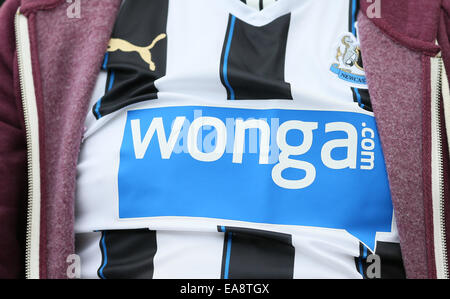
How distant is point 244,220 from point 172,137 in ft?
0.53

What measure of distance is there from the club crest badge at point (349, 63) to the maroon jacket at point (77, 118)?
16 millimetres

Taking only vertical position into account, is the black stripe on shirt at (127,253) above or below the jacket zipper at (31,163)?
below

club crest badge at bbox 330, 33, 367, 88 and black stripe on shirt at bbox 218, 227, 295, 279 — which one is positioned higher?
club crest badge at bbox 330, 33, 367, 88

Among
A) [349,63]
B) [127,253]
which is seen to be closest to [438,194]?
[349,63]

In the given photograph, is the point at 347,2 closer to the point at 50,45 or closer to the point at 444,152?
the point at 444,152

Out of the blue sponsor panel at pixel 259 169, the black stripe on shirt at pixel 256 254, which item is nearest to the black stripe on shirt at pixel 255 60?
the blue sponsor panel at pixel 259 169

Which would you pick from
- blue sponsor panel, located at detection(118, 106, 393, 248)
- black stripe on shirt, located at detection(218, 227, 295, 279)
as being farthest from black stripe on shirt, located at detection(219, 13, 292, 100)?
black stripe on shirt, located at detection(218, 227, 295, 279)

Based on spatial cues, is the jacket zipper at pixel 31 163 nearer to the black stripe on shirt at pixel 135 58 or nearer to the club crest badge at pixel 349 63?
the black stripe on shirt at pixel 135 58

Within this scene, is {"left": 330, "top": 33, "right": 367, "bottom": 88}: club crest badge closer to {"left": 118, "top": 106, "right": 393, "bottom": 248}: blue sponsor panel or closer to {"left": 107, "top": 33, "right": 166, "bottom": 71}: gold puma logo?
{"left": 118, "top": 106, "right": 393, "bottom": 248}: blue sponsor panel

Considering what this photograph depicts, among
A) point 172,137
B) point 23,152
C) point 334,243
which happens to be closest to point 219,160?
point 172,137

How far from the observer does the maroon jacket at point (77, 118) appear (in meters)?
0.71

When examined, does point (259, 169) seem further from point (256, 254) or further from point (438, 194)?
point (438, 194)

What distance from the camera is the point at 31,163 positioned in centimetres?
75

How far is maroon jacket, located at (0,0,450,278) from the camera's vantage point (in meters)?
0.71
